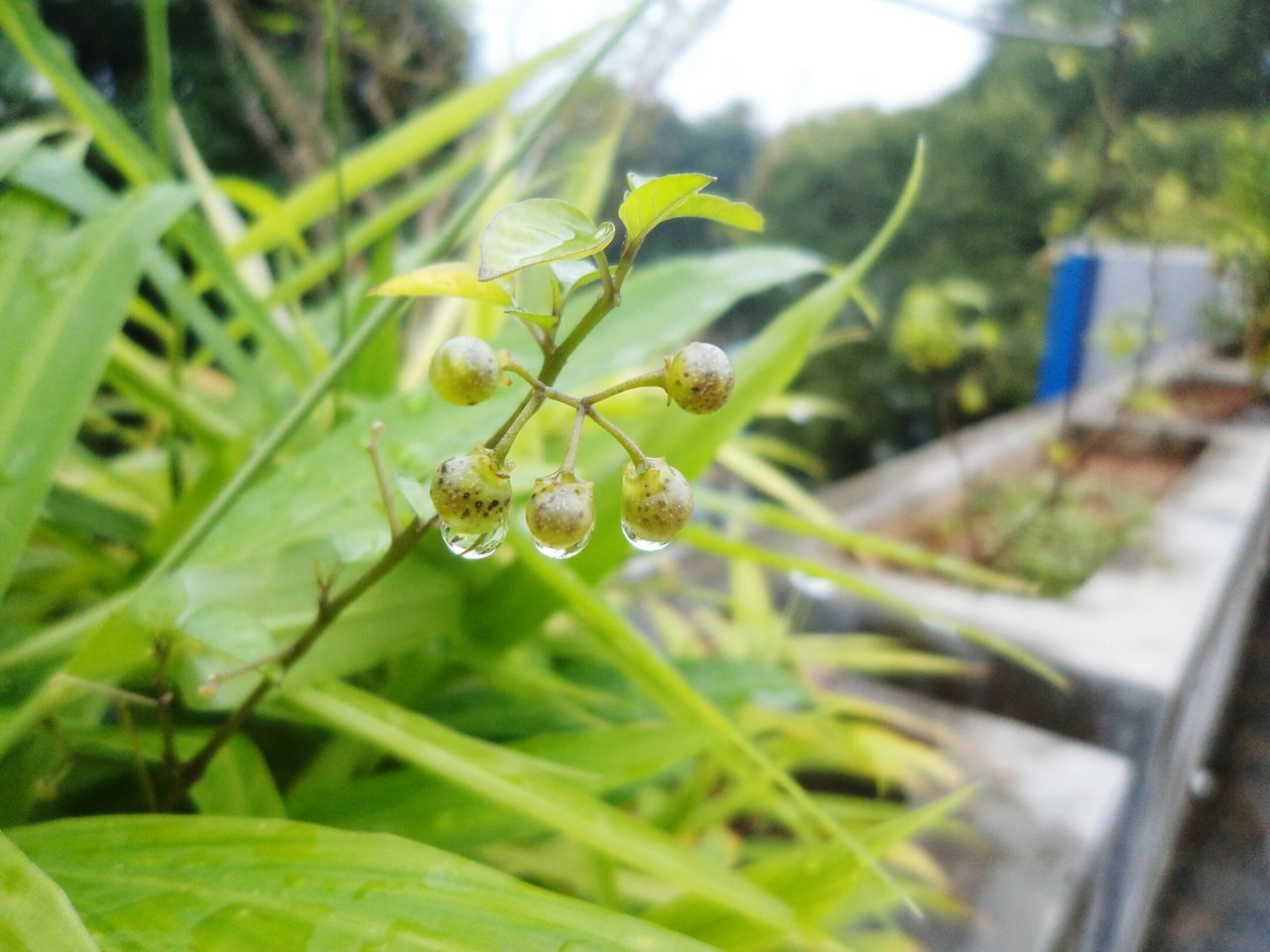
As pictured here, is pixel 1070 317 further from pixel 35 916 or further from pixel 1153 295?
pixel 35 916

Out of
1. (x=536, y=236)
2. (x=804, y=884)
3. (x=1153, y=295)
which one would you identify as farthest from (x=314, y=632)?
(x=1153, y=295)

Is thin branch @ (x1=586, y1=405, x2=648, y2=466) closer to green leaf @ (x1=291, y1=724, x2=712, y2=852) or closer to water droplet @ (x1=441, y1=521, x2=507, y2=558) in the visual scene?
water droplet @ (x1=441, y1=521, x2=507, y2=558)

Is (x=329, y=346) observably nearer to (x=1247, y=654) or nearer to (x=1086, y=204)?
(x=1247, y=654)

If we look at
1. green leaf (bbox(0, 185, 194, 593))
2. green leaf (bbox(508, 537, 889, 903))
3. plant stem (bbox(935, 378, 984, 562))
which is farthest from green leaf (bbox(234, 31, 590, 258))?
plant stem (bbox(935, 378, 984, 562))

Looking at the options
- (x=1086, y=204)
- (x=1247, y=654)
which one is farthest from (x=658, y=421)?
(x=1086, y=204)

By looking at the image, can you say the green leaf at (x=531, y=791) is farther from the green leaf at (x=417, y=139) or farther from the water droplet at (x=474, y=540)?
the green leaf at (x=417, y=139)
